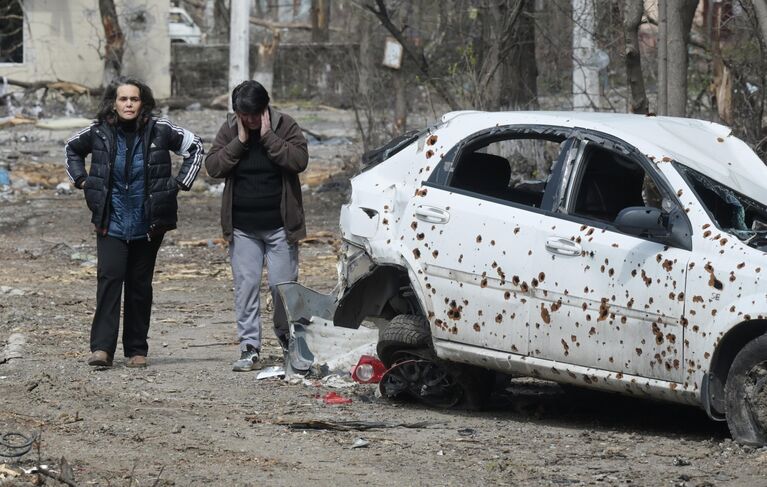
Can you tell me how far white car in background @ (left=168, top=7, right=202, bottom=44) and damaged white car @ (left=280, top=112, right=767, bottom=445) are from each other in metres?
31.5

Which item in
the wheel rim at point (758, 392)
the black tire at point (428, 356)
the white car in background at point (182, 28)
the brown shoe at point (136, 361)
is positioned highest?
the white car in background at point (182, 28)

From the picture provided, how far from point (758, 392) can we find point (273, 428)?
7.87 feet

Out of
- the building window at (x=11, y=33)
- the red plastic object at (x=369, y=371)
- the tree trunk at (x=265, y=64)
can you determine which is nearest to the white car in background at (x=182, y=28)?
the building window at (x=11, y=33)

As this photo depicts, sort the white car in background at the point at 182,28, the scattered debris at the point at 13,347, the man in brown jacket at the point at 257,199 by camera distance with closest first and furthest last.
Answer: the man in brown jacket at the point at 257,199
the scattered debris at the point at 13,347
the white car in background at the point at 182,28

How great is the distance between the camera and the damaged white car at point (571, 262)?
643cm

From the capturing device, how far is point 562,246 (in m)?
6.93

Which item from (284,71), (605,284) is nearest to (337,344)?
(605,284)

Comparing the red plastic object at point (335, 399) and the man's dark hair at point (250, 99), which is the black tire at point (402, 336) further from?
the man's dark hair at point (250, 99)

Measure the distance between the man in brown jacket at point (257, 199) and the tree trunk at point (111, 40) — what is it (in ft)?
76.1

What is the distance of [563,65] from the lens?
19.5 meters

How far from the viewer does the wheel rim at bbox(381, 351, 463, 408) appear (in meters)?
7.82

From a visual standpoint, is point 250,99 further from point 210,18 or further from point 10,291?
point 210,18

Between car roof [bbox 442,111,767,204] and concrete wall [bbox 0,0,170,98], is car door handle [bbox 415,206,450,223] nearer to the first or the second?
car roof [bbox 442,111,767,204]

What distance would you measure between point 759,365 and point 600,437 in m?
0.95
